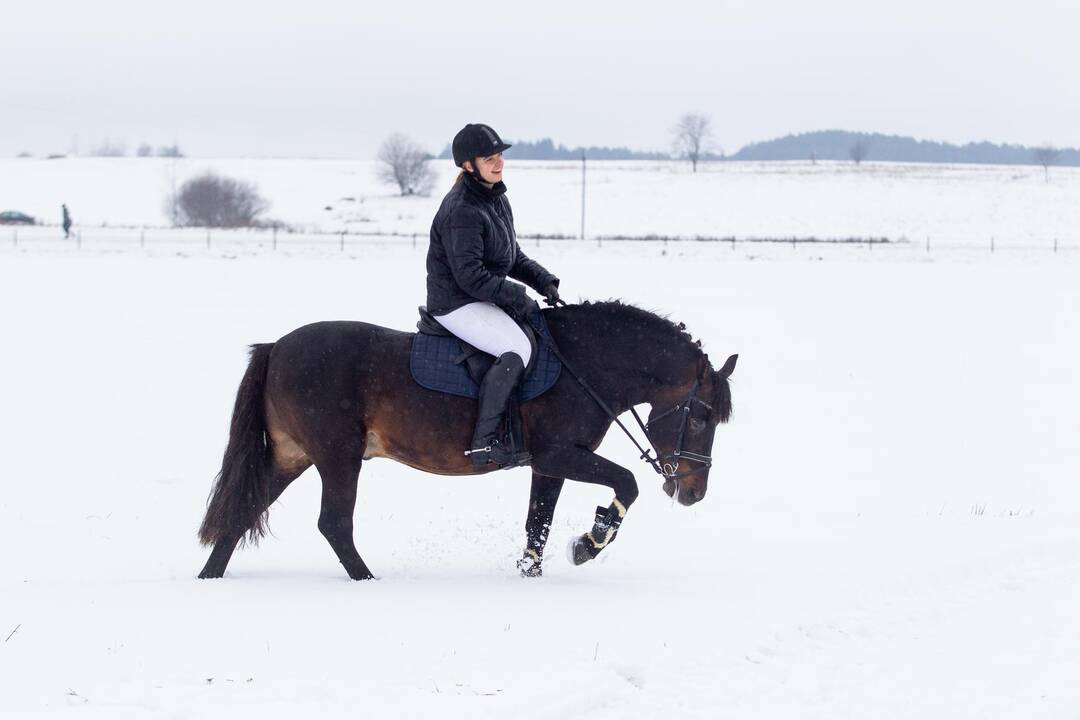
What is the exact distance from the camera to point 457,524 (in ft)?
37.0

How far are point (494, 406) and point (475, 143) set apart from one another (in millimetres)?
1651

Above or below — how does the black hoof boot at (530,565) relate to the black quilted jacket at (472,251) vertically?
below

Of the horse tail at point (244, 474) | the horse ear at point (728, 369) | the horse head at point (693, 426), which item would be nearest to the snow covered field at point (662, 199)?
the horse tail at point (244, 474)

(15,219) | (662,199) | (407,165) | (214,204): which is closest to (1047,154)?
(662,199)

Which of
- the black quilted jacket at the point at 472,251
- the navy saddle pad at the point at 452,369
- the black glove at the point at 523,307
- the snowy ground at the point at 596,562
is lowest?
the snowy ground at the point at 596,562

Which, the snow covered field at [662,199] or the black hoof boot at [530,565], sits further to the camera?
the snow covered field at [662,199]

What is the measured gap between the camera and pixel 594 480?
7.20m

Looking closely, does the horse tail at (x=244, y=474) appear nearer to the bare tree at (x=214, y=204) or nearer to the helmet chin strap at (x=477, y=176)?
the helmet chin strap at (x=477, y=176)

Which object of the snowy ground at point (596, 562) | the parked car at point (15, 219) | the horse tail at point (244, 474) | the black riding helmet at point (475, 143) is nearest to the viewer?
the snowy ground at point (596, 562)

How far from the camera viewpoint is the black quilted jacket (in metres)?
7.05

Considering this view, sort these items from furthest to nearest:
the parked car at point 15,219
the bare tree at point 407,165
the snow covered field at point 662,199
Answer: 1. the bare tree at point 407,165
2. the snow covered field at point 662,199
3. the parked car at point 15,219

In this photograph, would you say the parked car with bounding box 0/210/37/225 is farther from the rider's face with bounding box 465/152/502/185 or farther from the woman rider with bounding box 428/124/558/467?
the rider's face with bounding box 465/152/502/185

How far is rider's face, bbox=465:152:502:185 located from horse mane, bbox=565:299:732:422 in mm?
1048

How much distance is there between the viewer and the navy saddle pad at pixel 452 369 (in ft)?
23.7
